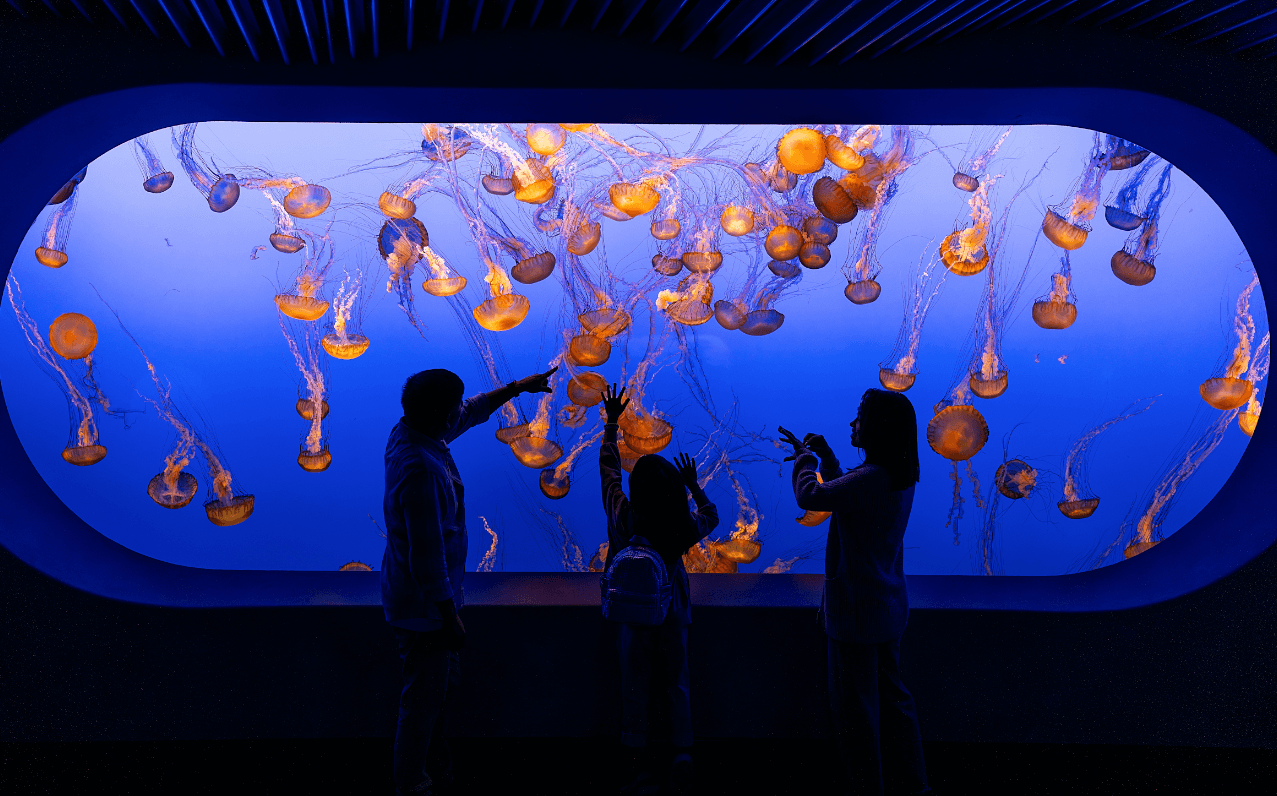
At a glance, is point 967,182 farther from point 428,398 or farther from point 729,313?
point 428,398

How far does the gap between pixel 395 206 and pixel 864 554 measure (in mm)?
3040

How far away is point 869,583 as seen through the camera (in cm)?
183

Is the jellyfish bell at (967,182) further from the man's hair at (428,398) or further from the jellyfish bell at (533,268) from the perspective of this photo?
the man's hair at (428,398)

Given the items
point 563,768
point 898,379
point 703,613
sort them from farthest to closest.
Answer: point 898,379 < point 703,613 < point 563,768

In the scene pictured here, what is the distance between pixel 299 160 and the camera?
29.5ft

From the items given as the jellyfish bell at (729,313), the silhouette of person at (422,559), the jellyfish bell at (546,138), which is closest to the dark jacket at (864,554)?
the silhouette of person at (422,559)

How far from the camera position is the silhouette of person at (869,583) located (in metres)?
1.83

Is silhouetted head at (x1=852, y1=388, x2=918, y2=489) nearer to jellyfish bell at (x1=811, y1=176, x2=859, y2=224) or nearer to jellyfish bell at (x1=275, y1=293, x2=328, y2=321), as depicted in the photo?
jellyfish bell at (x1=811, y1=176, x2=859, y2=224)

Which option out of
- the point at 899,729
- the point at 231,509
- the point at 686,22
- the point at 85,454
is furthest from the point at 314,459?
the point at 899,729

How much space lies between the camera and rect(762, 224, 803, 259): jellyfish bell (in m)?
3.56

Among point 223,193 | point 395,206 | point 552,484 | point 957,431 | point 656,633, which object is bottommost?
point 656,633

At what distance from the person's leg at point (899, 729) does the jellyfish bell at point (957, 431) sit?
1.91 meters

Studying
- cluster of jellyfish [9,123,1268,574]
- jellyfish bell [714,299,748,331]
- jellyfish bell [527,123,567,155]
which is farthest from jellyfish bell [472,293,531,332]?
jellyfish bell [714,299,748,331]

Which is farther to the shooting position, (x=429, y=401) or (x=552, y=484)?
(x=552, y=484)
